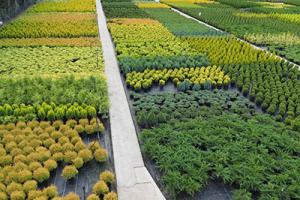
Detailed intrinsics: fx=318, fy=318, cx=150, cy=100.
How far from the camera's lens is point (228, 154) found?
7551mm

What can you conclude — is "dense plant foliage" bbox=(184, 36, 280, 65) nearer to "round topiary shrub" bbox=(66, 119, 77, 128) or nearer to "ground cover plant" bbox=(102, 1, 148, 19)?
"round topiary shrub" bbox=(66, 119, 77, 128)

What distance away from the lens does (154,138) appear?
8.27 m

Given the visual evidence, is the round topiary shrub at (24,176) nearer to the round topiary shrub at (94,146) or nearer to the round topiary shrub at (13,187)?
the round topiary shrub at (13,187)

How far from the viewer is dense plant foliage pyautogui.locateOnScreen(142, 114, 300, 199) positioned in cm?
670

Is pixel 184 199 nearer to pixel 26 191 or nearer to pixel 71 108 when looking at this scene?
pixel 26 191

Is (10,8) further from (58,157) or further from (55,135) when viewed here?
(58,157)

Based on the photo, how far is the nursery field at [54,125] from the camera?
6.66 meters

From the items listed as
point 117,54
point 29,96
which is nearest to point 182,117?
point 29,96

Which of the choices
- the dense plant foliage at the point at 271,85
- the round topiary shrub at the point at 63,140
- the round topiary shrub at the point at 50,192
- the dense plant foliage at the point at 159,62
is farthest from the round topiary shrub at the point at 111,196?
the dense plant foliage at the point at 159,62

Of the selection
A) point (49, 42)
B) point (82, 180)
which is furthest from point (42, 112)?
point (49, 42)

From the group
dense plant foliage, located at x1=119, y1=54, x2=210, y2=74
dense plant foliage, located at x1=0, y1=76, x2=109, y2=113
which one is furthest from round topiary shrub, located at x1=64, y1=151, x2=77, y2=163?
dense plant foliage, located at x1=119, y1=54, x2=210, y2=74

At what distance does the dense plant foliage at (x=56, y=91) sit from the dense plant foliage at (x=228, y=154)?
7.97 feet

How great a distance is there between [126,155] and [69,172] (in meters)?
1.68

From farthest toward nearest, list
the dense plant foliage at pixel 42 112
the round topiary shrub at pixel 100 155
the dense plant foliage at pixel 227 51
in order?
the dense plant foliage at pixel 227 51, the dense plant foliage at pixel 42 112, the round topiary shrub at pixel 100 155
